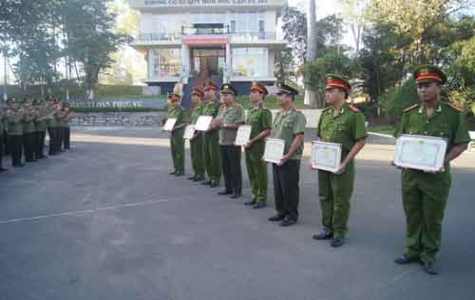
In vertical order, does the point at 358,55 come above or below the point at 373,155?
above

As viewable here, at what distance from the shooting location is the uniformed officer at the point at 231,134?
7.39 meters

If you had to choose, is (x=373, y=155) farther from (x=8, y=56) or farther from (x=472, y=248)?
(x=8, y=56)

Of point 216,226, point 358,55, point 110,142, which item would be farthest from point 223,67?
point 216,226

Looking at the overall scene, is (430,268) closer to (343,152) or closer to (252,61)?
(343,152)

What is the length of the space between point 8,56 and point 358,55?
2653 centimetres

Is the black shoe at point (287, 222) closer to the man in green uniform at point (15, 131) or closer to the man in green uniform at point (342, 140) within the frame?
the man in green uniform at point (342, 140)

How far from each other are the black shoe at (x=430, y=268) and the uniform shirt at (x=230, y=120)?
3.96 m

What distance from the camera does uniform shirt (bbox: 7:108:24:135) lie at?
37.9ft

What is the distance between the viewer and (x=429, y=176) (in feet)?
13.5

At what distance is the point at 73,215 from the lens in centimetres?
638

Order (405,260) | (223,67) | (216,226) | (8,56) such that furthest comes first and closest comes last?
(223,67)
(8,56)
(216,226)
(405,260)

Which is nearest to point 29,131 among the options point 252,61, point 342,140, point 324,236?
point 324,236

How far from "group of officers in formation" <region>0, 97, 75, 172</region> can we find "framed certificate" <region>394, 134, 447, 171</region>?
380 inches

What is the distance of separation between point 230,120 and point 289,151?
6.66 feet
